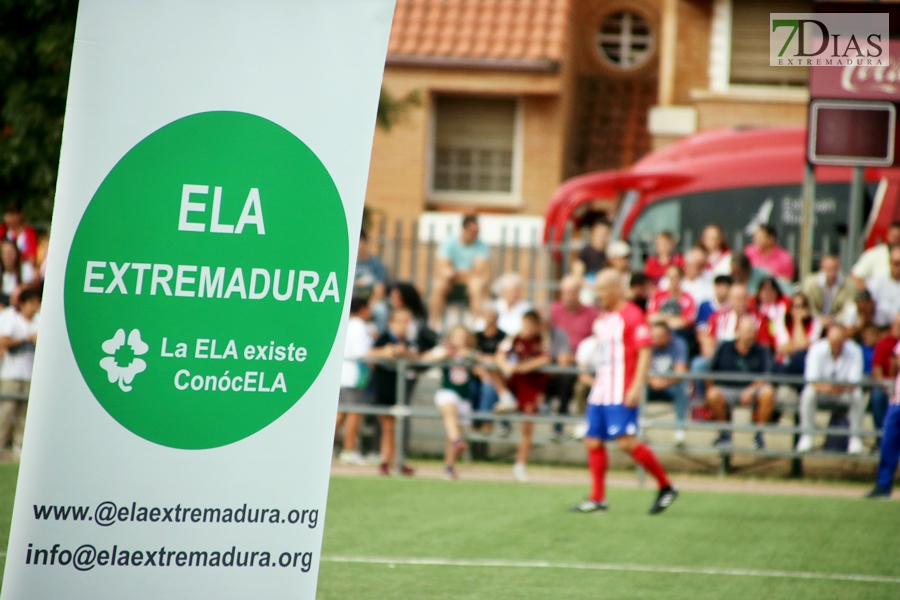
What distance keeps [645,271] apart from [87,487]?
12254 millimetres

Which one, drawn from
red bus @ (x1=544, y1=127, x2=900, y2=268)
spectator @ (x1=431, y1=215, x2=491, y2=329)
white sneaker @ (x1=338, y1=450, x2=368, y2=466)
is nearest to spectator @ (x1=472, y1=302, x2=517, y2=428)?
spectator @ (x1=431, y1=215, x2=491, y2=329)

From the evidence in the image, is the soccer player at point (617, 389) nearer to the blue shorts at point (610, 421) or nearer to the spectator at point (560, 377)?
the blue shorts at point (610, 421)

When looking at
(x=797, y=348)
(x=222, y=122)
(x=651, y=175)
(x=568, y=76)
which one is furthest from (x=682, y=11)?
(x=222, y=122)

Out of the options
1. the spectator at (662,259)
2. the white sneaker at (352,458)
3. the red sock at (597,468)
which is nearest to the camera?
the red sock at (597,468)

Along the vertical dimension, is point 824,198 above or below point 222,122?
above

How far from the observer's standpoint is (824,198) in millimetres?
17984

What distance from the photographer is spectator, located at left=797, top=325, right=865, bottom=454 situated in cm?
1248

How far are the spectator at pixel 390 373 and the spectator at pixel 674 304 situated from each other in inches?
114

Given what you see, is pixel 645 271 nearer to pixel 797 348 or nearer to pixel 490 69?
pixel 797 348

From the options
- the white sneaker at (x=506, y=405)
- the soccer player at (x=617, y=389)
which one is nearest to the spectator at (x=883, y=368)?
the soccer player at (x=617, y=389)

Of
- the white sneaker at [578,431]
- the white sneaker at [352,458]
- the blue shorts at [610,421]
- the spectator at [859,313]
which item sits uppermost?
the spectator at [859,313]

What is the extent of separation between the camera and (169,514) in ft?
10.7

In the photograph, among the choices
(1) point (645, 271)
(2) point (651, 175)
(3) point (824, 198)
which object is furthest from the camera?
(2) point (651, 175)

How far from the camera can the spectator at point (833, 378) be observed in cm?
1248
